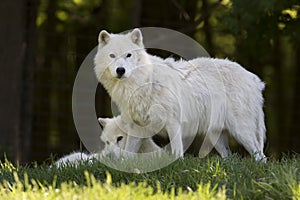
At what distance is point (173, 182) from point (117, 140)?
2.08 metres

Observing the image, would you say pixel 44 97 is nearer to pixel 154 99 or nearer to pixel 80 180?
pixel 154 99

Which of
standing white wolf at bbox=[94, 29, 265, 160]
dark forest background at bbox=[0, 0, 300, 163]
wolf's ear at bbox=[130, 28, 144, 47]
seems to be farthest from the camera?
dark forest background at bbox=[0, 0, 300, 163]

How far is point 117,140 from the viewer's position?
299 inches

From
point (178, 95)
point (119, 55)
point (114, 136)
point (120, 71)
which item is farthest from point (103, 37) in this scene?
point (114, 136)

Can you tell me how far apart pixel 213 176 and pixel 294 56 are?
991cm

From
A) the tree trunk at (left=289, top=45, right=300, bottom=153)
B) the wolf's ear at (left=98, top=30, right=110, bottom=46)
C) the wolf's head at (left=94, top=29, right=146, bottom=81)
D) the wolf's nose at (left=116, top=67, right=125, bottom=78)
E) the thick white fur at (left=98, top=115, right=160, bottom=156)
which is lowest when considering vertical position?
A: the tree trunk at (left=289, top=45, right=300, bottom=153)

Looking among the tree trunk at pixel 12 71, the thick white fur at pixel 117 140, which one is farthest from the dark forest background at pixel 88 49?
the thick white fur at pixel 117 140

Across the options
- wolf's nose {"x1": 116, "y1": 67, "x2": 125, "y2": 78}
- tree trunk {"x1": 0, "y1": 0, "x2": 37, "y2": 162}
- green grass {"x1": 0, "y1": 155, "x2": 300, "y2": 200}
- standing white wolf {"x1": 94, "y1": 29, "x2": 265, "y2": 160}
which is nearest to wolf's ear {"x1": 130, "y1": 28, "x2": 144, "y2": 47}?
standing white wolf {"x1": 94, "y1": 29, "x2": 265, "y2": 160}

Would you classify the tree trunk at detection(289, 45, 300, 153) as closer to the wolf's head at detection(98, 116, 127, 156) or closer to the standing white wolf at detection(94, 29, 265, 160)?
the standing white wolf at detection(94, 29, 265, 160)

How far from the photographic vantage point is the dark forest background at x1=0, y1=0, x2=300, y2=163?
9.80m

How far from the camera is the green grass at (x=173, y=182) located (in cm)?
494

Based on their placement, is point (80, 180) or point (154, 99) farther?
point (154, 99)

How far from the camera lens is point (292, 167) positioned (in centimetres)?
557

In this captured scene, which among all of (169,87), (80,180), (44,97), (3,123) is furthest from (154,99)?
(44,97)
